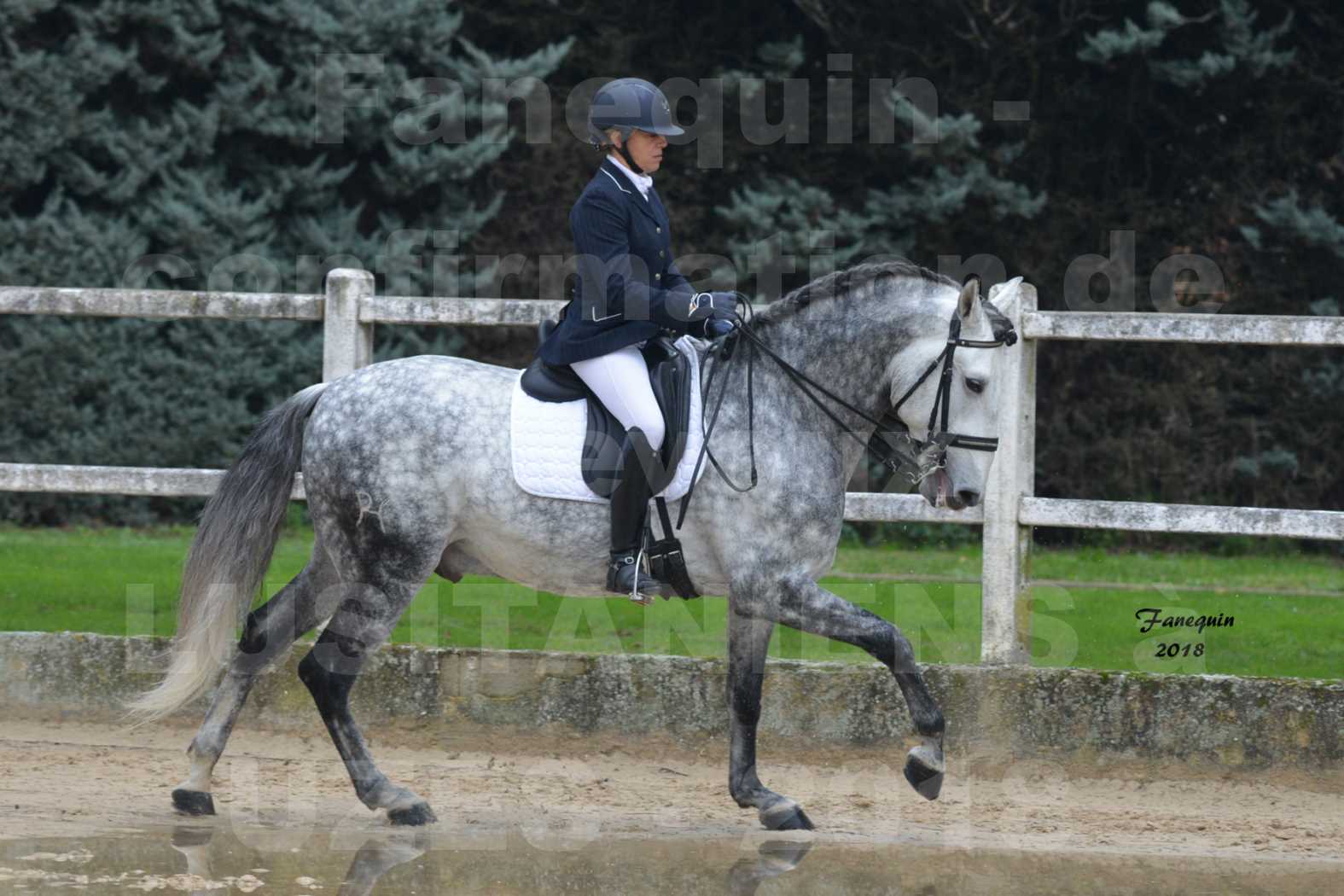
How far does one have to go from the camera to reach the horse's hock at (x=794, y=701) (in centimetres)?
678

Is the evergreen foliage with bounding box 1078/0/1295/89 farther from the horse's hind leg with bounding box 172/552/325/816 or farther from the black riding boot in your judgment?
the horse's hind leg with bounding box 172/552/325/816

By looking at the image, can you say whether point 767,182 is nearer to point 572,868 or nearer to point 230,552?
point 230,552

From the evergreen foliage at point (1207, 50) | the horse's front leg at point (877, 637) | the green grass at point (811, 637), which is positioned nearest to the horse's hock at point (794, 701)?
the green grass at point (811, 637)

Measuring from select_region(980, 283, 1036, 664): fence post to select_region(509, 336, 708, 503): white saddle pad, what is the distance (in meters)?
1.66

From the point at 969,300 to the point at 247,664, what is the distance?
2.83 m

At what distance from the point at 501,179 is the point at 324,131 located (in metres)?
1.41

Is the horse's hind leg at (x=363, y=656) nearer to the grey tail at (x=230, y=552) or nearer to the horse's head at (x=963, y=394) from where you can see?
the grey tail at (x=230, y=552)

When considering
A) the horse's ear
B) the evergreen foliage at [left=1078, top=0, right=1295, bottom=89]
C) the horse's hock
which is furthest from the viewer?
the evergreen foliage at [left=1078, top=0, right=1295, bottom=89]

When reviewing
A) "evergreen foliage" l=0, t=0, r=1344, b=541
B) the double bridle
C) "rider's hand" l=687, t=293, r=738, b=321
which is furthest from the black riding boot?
"evergreen foliage" l=0, t=0, r=1344, b=541

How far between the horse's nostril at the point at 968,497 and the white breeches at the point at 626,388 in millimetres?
1003

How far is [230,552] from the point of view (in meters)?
6.25

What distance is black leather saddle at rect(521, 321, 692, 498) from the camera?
585cm

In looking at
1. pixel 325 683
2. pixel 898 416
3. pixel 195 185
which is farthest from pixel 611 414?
pixel 195 185

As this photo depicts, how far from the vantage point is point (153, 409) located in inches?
491
